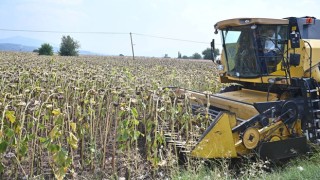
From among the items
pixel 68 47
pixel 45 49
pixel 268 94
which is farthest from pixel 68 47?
pixel 268 94

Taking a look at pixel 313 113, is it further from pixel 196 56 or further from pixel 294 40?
Answer: pixel 196 56

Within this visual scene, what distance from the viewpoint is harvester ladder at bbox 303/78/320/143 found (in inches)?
202

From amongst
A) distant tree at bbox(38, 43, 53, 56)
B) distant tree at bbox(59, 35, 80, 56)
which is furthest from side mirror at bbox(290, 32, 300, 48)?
distant tree at bbox(59, 35, 80, 56)

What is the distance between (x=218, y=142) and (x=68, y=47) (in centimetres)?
4876

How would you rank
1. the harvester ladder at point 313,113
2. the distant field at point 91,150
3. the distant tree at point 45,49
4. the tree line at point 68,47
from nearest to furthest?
the distant field at point 91,150, the harvester ladder at point 313,113, the distant tree at point 45,49, the tree line at point 68,47

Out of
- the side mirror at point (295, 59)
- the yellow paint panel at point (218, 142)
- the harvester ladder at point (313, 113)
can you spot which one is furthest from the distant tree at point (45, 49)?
the yellow paint panel at point (218, 142)

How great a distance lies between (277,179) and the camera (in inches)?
154

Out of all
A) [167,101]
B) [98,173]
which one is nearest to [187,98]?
[167,101]

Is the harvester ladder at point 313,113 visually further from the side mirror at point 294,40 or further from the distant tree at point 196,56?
the distant tree at point 196,56

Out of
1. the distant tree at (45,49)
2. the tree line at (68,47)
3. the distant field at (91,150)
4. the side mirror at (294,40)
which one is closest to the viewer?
the distant field at (91,150)

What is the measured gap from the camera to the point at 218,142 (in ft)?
14.4

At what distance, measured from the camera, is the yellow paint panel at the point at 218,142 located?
433 centimetres

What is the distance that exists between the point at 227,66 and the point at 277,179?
3.37m

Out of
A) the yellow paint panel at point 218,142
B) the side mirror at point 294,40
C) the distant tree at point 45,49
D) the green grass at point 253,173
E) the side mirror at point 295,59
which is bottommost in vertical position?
the green grass at point 253,173
